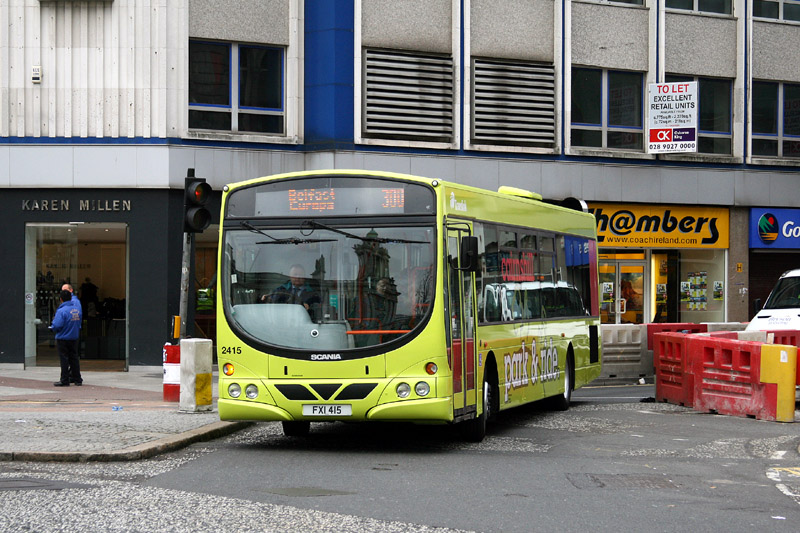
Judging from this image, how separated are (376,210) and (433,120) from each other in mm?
14049

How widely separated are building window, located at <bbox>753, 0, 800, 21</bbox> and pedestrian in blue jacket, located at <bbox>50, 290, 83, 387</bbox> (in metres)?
19.3

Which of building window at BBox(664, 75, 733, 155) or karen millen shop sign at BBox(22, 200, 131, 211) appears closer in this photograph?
karen millen shop sign at BBox(22, 200, 131, 211)

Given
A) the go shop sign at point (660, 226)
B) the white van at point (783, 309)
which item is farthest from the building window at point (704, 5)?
the white van at point (783, 309)

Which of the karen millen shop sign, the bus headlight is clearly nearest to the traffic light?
the bus headlight

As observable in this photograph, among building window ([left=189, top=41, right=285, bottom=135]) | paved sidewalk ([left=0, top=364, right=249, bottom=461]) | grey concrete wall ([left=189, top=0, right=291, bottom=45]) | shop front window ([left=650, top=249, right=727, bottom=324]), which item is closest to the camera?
paved sidewalk ([left=0, top=364, right=249, bottom=461])

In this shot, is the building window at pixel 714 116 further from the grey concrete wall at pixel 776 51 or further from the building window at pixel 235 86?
the building window at pixel 235 86

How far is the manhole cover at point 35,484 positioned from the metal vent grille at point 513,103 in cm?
1792

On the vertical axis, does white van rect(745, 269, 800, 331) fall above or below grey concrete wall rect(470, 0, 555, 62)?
below

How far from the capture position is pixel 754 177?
99.1ft

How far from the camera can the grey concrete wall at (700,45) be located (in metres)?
29.4

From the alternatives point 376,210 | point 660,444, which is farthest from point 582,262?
point 376,210

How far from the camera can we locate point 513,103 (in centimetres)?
2702

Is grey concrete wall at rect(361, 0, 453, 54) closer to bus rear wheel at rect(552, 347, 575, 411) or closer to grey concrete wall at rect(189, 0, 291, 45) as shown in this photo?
grey concrete wall at rect(189, 0, 291, 45)

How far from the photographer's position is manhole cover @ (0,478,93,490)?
31.2ft
